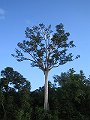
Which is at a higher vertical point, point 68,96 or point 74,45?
point 74,45

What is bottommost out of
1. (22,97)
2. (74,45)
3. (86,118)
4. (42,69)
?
(86,118)

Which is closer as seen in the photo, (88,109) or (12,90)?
(88,109)

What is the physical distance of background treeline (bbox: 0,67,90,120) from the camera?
110 feet

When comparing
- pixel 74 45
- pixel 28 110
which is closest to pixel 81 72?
pixel 74 45

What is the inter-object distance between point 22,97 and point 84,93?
7.16 m

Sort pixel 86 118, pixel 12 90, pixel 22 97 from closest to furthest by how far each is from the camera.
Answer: pixel 86 118 < pixel 22 97 < pixel 12 90

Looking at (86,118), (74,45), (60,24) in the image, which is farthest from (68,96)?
(60,24)

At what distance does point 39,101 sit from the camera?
38.1m

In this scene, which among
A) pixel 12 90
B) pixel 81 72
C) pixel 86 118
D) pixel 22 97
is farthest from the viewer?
pixel 81 72

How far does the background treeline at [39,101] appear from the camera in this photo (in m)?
33.5

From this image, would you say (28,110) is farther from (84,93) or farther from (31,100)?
(84,93)

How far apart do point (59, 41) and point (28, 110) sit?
9.42m

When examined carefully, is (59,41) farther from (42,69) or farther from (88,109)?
(88,109)

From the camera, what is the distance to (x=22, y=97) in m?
35.9
